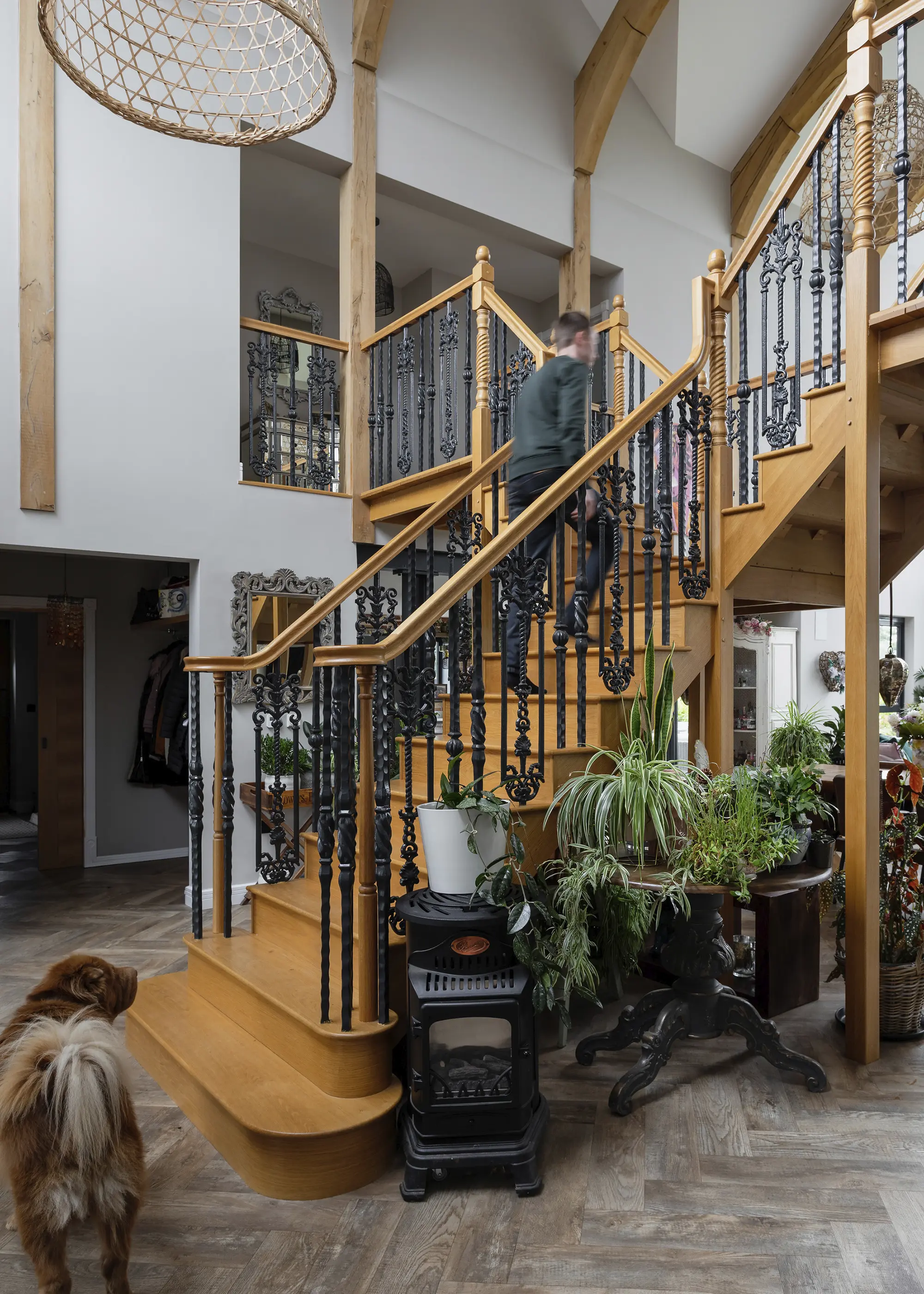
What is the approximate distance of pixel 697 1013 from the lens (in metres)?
2.77

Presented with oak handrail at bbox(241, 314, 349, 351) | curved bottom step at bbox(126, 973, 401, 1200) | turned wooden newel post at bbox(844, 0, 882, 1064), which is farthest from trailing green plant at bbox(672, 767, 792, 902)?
oak handrail at bbox(241, 314, 349, 351)

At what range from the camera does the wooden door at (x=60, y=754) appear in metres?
6.01

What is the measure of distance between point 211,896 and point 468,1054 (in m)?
3.29

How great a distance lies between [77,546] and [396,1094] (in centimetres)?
342

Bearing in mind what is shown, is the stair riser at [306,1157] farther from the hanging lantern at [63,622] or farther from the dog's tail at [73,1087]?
the hanging lantern at [63,622]

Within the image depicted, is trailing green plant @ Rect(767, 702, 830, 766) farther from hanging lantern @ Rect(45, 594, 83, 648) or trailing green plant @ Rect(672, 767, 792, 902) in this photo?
hanging lantern @ Rect(45, 594, 83, 648)

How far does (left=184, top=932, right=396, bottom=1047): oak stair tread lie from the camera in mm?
2357

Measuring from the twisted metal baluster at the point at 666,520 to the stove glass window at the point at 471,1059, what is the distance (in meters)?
1.57

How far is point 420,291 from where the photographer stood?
8039 mm

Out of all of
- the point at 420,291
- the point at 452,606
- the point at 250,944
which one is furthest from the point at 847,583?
the point at 420,291

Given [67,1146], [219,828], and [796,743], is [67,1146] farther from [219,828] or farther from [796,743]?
[796,743]

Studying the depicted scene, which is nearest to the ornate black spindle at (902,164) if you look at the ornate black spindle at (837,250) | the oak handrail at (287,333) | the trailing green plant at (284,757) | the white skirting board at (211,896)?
the ornate black spindle at (837,250)

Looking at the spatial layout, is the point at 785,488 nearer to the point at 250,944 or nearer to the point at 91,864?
the point at 250,944

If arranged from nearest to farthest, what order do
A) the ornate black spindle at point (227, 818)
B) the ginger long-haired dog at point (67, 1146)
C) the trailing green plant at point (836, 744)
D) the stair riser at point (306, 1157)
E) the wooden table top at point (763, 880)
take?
1. the ginger long-haired dog at point (67, 1146)
2. the stair riser at point (306, 1157)
3. the wooden table top at point (763, 880)
4. the ornate black spindle at point (227, 818)
5. the trailing green plant at point (836, 744)
